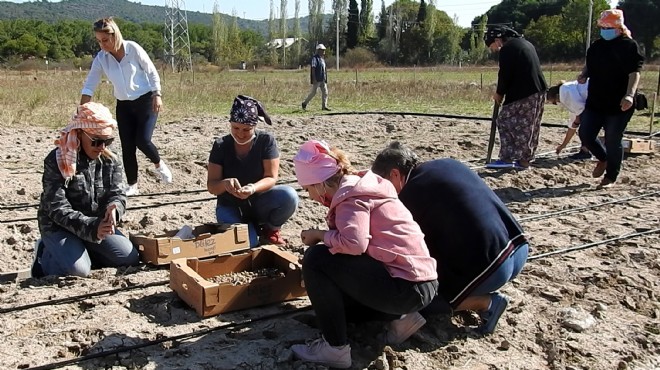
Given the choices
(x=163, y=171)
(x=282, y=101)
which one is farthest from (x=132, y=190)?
(x=282, y=101)

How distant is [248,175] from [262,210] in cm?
29

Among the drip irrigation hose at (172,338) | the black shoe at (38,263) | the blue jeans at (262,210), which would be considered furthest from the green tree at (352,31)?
the drip irrigation hose at (172,338)

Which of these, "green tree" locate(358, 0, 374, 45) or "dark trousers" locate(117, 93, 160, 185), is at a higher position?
"green tree" locate(358, 0, 374, 45)

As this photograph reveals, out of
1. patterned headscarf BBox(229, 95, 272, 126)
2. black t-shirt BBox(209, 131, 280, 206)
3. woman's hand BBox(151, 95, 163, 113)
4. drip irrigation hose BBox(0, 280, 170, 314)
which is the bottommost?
drip irrigation hose BBox(0, 280, 170, 314)

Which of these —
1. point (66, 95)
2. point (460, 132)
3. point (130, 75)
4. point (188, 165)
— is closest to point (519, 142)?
point (460, 132)

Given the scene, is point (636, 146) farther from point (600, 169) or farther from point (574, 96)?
point (600, 169)

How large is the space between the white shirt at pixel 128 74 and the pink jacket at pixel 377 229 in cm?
370

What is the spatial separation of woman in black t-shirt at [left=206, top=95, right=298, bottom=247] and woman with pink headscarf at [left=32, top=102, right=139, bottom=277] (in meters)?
0.75

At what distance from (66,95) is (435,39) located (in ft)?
185

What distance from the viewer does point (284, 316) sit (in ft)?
12.9

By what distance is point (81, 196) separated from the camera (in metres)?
4.48

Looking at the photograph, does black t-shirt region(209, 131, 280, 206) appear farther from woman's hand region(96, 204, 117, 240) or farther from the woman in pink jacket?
the woman in pink jacket

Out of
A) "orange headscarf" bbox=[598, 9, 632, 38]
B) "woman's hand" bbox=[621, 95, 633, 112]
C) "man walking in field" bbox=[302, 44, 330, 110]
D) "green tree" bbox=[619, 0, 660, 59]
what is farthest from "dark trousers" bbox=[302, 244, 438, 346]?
"green tree" bbox=[619, 0, 660, 59]

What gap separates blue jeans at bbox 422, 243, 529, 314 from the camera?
3533 millimetres
